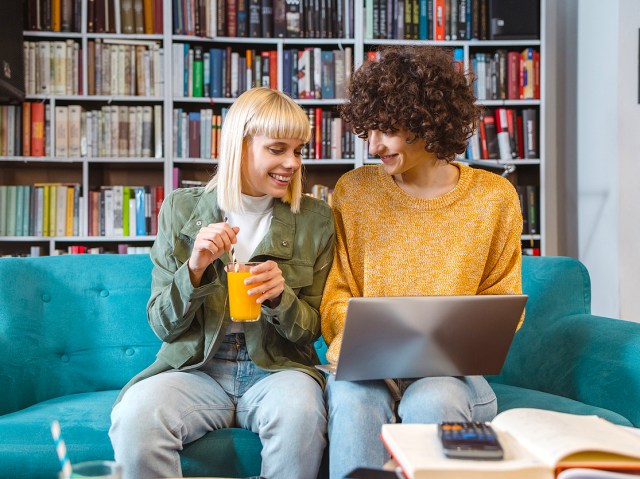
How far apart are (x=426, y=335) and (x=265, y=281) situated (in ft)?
1.18

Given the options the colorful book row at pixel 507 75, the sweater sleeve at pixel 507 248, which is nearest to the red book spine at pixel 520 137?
the colorful book row at pixel 507 75

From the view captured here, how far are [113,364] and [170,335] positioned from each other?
0.38 metres

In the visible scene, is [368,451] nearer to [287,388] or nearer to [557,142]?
[287,388]

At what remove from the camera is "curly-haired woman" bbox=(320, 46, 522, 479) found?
1.62 meters

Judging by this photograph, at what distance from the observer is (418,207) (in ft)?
5.46

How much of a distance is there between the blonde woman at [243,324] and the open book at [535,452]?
574 mm

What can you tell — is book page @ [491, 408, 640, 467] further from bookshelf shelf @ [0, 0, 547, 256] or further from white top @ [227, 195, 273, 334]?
bookshelf shelf @ [0, 0, 547, 256]

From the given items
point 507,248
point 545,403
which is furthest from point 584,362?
point 507,248

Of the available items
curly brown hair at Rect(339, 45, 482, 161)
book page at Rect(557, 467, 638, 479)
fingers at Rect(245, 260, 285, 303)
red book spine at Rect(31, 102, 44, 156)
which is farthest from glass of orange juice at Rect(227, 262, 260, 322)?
red book spine at Rect(31, 102, 44, 156)

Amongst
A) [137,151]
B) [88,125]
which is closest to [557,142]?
[137,151]

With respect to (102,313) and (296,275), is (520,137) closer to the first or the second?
(296,275)

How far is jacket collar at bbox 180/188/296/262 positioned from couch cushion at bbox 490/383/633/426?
0.64 m

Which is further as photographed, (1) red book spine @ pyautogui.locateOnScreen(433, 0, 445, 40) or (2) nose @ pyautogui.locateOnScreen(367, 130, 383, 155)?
(1) red book spine @ pyautogui.locateOnScreen(433, 0, 445, 40)

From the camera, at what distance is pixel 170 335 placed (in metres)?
1.58
